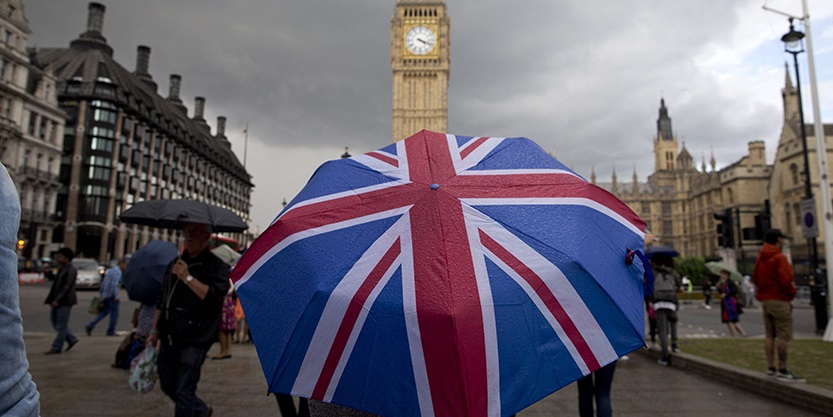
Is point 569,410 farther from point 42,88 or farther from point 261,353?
point 42,88

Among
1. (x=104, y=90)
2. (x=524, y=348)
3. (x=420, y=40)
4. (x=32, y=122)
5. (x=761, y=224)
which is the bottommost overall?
(x=524, y=348)

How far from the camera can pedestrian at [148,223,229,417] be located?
3.88 m

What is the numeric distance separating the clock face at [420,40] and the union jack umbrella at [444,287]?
78.8 m

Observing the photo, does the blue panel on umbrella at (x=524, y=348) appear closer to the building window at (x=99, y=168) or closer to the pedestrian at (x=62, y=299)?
the pedestrian at (x=62, y=299)

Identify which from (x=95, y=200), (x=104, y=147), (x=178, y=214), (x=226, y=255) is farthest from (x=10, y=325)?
(x=104, y=147)

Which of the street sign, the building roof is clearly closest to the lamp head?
the street sign

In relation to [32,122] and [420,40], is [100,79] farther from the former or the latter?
[420,40]

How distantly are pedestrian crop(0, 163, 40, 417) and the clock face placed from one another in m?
79.5

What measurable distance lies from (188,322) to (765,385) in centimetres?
672

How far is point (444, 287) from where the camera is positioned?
160cm

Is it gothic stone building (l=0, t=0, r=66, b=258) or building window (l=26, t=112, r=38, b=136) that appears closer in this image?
gothic stone building (l=0, t=0, r=66, b=258)

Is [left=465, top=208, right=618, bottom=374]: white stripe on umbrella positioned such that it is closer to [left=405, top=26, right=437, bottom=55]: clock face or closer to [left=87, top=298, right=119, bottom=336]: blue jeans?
[left=87, top=298, right=119, bottom=336]: blue jeans

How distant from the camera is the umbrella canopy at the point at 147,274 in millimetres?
6383

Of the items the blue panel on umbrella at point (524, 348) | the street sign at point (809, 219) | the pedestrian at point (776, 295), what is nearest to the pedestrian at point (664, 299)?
the pedestrian at point (776, 295)
